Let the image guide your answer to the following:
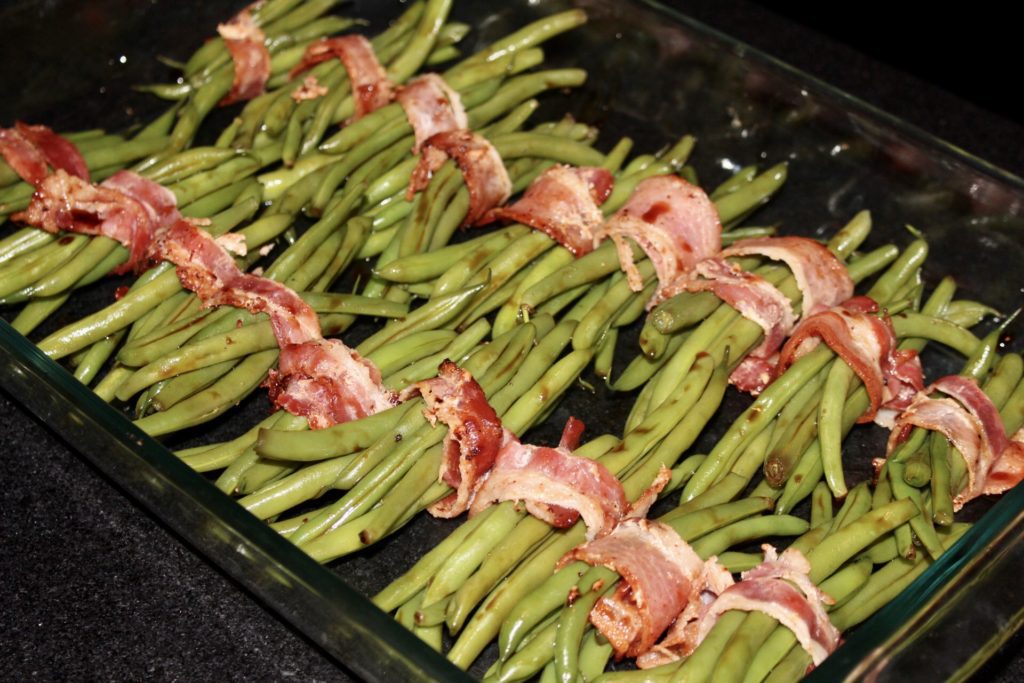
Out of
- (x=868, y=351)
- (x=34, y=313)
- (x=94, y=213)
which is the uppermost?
(x=868, y=351)

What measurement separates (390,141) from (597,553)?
4.94ft

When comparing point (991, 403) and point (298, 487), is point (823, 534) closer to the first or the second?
point (991, 403)

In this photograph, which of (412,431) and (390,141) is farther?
(390,141)

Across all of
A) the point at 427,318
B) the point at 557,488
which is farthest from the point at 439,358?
the point at 557,488

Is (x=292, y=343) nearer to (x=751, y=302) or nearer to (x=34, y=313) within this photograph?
(x=34, y=313)

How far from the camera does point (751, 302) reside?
335 cm

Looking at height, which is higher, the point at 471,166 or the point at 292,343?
the point at 471,166

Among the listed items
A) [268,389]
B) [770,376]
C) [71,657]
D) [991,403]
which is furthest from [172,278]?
[991,403]

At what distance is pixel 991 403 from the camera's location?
10.6 ft

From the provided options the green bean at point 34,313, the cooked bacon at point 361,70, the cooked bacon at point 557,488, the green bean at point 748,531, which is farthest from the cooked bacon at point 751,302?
the green bean at point 34,313

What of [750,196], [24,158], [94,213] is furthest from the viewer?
[750,196]

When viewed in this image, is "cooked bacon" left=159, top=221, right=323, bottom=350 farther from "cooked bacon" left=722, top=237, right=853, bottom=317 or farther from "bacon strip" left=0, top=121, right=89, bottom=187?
"cooked bacon" left=722, top=237, right=853, bottom=317

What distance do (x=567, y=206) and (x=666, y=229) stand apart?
266 millimetres

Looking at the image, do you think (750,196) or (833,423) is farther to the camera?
(750,196)
